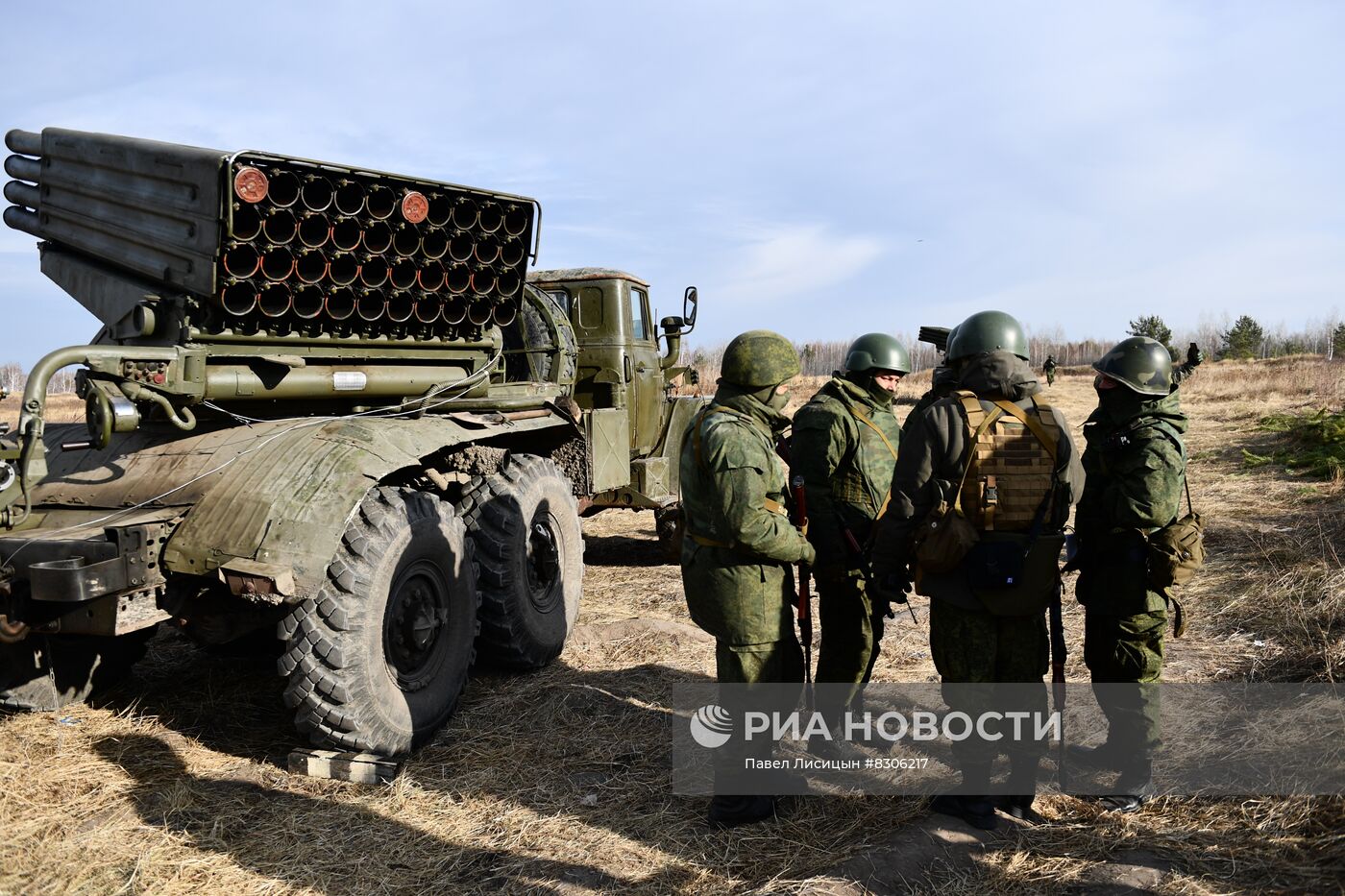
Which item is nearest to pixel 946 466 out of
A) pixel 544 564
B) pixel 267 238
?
pixel 544 564

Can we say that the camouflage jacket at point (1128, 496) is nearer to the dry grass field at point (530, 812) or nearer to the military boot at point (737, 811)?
the dry grass field at point (530, 812)

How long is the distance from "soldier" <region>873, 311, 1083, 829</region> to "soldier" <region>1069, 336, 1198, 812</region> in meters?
0.23

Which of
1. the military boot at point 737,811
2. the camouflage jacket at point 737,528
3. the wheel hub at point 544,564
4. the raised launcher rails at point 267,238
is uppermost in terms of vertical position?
the raised launcher rails at point 267,238

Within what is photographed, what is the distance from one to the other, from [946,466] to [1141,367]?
93 cm

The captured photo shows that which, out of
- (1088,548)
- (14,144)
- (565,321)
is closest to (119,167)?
(14,144)

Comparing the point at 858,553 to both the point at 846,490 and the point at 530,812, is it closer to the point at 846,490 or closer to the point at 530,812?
the point at 846,490

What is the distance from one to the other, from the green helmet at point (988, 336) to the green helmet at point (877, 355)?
556 millimetres

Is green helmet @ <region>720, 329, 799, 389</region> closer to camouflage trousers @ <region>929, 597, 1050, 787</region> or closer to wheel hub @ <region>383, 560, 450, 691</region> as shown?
camouflage trousers @ <region>929, 597, 1050, 787</region>

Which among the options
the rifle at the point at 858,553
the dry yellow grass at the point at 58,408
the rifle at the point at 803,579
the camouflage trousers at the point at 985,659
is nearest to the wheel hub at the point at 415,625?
the rifle at the point at 803,579

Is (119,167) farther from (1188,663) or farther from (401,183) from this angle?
(1188,663)

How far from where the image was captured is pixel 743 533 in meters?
3.61

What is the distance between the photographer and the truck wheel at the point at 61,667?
15.4 ft

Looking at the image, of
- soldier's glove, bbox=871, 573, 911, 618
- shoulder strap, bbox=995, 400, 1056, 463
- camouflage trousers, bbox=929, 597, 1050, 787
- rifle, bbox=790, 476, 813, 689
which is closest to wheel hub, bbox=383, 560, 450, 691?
rifle, bbox=790, 476, 813, 689

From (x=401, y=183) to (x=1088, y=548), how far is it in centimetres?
358
